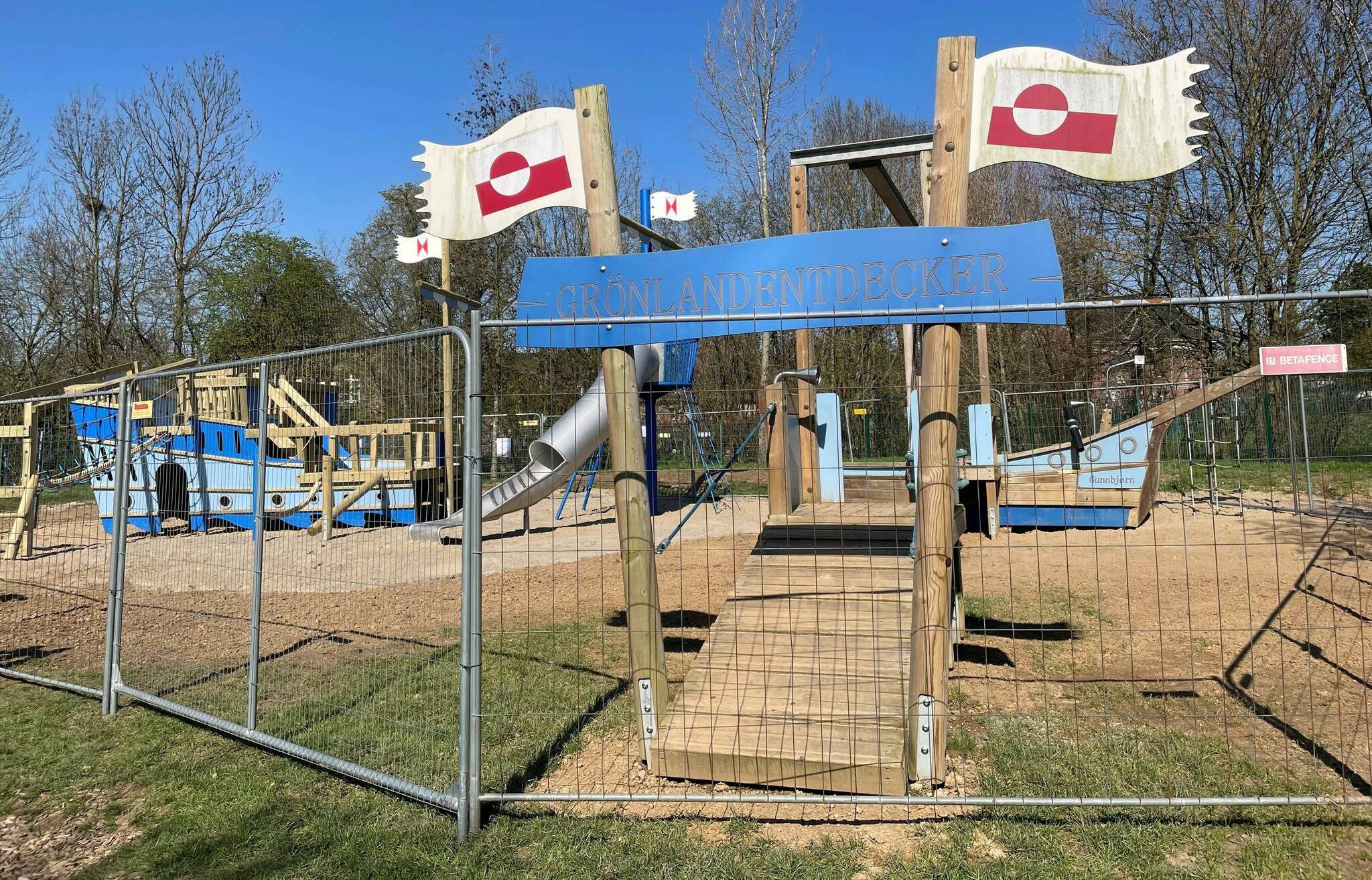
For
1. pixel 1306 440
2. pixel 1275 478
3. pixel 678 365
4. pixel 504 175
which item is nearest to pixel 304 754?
pixel 504 175

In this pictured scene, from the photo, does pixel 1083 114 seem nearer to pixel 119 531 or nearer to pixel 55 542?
pixel 119 531

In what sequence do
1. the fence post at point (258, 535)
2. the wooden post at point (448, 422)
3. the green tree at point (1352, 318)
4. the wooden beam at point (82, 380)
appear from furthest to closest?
the wooden beam at point (82, 380), the green tree at point (1352, 318), the wooden post at point (448, 422), the fence post at point (258, 535)

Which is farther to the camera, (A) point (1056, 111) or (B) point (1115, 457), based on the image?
(B) point (1115, 457)

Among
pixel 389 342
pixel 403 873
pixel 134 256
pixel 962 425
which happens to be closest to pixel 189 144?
pixel 134 256

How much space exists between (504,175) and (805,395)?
4323mm

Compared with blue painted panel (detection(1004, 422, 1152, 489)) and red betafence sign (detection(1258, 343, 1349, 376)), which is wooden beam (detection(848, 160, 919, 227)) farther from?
blue painted panel (detection(1004, 422, 1152, 489))

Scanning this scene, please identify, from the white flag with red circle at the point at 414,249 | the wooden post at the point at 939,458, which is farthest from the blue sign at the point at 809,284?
the white flag with red circle at the point at 414,249

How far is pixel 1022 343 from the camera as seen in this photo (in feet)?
77.3

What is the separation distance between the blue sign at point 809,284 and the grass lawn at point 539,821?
6.91 feet

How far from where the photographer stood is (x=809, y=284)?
3.61 meters

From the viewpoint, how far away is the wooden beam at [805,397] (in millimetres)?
6938

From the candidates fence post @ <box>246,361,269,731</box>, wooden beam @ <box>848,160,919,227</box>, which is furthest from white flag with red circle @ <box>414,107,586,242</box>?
wooden beam @ <box>848,160,919,227</box>

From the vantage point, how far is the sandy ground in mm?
4293

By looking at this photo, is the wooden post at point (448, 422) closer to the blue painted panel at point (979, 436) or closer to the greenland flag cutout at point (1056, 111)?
the greenland flag cutout at point (1056, 111)
